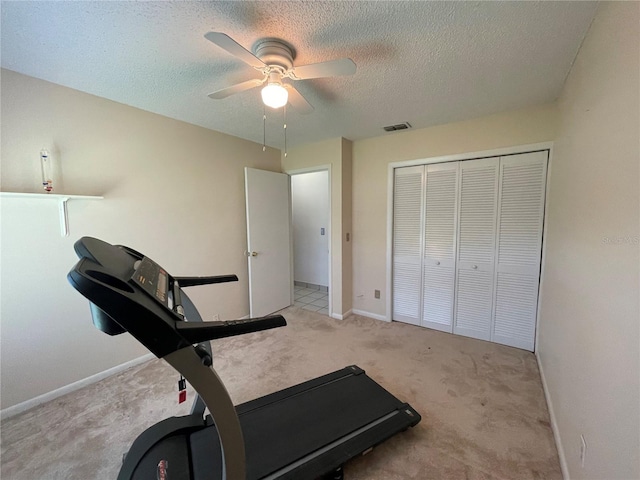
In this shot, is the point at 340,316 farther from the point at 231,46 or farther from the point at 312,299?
the point at 231,46

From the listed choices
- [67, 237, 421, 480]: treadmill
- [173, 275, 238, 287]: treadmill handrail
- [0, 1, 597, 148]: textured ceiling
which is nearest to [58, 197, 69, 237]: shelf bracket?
[0, 1, 597, 148]: textured ceiling

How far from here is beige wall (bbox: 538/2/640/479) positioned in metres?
0.86

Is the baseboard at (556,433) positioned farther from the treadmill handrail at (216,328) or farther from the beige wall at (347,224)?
the beige wall at (347,224)

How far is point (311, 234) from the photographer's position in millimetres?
5047

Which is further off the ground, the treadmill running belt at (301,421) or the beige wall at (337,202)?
the beige wall at (337,202)

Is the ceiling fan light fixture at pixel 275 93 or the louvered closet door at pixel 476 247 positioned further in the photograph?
Answer: the louvered closet door at pixel 476 247

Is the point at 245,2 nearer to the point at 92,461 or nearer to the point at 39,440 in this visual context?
the point at 92,461

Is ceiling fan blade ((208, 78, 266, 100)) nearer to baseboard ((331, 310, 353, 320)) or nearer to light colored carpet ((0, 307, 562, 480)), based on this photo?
light colored carpet ((0, 307, 562, 480))

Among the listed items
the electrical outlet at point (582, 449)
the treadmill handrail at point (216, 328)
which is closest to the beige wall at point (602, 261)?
the electrical outlet at point (582, 449)

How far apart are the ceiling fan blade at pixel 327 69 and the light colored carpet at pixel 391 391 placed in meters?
2.14

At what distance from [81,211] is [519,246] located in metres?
3.89

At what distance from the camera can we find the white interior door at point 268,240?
11.0 ft

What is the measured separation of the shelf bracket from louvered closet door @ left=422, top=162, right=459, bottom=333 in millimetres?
3338

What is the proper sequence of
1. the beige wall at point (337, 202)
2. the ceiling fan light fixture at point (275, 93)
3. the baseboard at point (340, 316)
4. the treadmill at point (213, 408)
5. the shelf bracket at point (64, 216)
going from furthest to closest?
the baseboard at point (340, 316) → the beige wall at point (337, 202) → the shelf bracket at point (64, 216) → the ceiling fan light fixture at point (275, 93) → the treadmill at point (213, 408)
